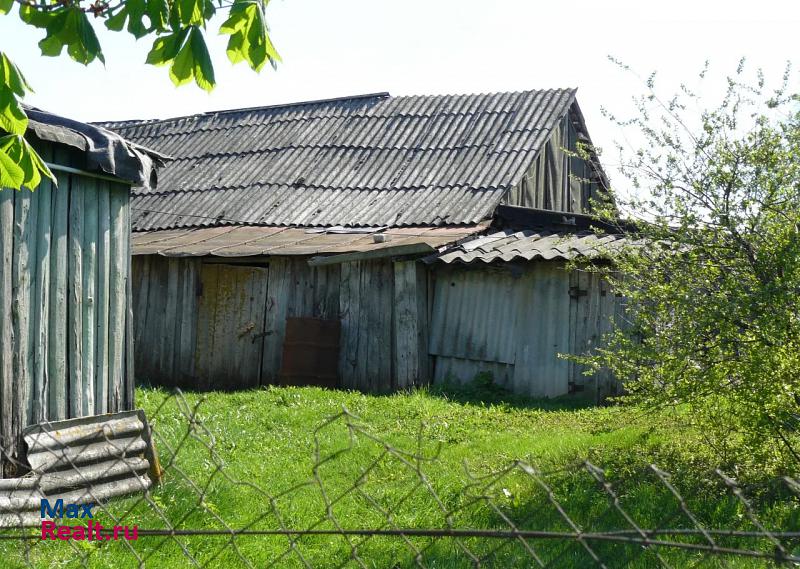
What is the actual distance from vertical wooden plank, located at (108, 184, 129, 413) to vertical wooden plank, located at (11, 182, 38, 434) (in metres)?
0.76

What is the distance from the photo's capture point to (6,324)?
5723mm

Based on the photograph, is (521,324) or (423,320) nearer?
(521,324)

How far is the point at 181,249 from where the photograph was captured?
12969mm

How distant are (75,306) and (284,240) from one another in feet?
22.8

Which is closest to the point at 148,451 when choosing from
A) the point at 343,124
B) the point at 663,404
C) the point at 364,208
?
the point at 663,404

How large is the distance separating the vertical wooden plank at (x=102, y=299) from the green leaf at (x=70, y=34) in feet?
10.0

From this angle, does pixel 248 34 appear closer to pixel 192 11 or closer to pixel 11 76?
pixel 192 11

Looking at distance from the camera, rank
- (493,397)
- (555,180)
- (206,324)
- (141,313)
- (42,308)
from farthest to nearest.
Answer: (555,180)
(141,313)
(206,324)
(493,397)
(42,308)

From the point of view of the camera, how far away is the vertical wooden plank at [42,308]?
5953mm

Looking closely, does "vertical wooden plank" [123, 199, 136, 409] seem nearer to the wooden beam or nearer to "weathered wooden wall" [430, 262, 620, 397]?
the wooden beam

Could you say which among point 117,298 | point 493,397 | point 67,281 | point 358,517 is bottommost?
point 493,397

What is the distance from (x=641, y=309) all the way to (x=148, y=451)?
395 cm

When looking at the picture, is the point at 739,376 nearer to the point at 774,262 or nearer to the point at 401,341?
the point at 774,262

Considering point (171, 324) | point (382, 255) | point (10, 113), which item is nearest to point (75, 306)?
point (10, 113)
